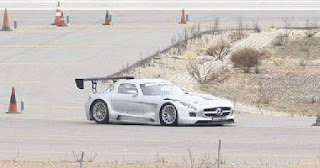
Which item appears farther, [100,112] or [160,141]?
[100,112]

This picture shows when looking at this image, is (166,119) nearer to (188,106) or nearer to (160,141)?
(188,106)

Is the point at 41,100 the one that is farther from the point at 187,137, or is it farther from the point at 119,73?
the point at 187,137

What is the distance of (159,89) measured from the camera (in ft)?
91.6

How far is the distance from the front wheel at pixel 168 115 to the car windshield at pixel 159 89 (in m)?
0.75

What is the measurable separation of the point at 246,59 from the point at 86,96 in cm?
725

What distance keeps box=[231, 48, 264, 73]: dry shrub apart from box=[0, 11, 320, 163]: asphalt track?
3590mm

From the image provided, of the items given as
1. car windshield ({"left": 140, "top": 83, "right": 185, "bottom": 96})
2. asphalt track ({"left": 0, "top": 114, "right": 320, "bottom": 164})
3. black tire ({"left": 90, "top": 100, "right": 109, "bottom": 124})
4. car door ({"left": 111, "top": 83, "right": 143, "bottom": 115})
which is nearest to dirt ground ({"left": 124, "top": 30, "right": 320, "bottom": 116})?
car windshield ({"left": 140, "top": 83, "right": 185, "bottom": 96})

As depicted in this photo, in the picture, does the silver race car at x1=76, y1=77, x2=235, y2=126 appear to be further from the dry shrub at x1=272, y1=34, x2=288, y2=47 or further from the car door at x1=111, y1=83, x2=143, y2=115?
the dry shrub at x1=272, y1=34, x2=288, y2=47

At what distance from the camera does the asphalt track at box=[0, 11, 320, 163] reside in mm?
21281

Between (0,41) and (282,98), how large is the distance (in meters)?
16.4

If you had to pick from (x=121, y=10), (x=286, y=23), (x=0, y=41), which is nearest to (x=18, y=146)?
(x=0, y=41)

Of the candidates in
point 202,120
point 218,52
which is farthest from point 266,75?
point 202,120

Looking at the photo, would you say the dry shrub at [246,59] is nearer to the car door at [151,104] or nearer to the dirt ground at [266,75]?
the dirt ground at [266,75]

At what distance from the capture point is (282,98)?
114ft
